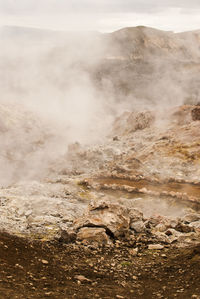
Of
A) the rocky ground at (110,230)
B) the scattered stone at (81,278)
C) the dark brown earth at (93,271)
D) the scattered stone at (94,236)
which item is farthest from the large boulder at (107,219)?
the scattered stone at (81,278)

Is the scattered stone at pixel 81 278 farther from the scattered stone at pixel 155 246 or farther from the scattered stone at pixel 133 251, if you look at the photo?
the scattered stone at pixel 155 246

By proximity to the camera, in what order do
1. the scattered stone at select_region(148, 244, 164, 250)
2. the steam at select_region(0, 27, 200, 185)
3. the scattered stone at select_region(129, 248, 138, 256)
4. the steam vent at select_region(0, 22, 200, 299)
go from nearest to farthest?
the steam vent at select_region(0, 22, 200, 299) → the scattered stone at select_region(129, 248, 138, 256) → the scattered stone at select_region(148, 244, 164, 250) → the steam at select_region(0, 27, 200, 185)

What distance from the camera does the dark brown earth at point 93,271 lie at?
5512 millimetres

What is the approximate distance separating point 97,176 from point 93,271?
32.0 feet

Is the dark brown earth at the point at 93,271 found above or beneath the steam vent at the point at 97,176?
beneath

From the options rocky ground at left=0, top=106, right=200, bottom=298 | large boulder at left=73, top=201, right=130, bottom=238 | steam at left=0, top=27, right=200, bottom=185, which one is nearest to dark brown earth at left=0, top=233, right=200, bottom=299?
rocky ground at left=0, top=106, right=200, bottom=298

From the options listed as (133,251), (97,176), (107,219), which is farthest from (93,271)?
(97,176)

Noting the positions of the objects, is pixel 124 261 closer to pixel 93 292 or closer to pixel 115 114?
pixel 93 292

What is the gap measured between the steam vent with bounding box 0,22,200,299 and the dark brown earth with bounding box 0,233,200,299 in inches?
0.8

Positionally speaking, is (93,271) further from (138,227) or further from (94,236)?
(138,227)

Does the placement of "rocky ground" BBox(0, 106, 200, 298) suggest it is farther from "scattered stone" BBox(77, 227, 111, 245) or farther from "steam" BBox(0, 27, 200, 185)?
"steam" BBox(0, 27, 200, 185)

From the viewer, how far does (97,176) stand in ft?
53.5

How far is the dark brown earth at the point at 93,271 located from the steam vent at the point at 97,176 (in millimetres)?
22

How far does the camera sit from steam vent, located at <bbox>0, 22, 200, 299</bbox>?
638 cm
